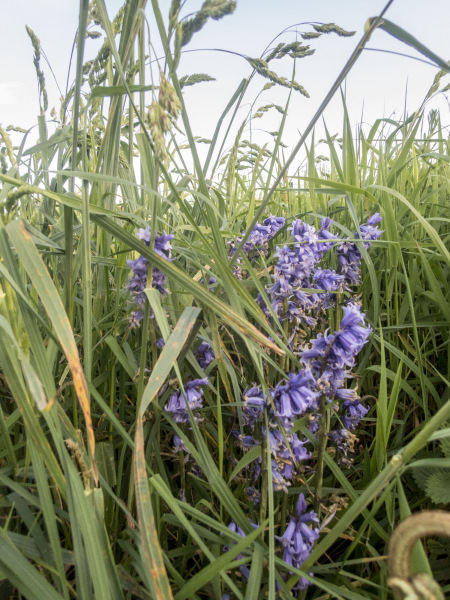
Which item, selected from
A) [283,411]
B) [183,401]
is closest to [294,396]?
[283,411]

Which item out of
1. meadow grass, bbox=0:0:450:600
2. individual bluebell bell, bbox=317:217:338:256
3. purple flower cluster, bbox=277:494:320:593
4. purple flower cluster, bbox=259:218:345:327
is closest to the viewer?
meadow grass, bbox=0:0:450:600

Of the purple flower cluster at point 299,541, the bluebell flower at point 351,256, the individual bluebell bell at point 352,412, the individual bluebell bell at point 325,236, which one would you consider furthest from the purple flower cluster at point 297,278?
the purple flower cluster at point 299,541

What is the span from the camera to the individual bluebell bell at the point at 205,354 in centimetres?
146

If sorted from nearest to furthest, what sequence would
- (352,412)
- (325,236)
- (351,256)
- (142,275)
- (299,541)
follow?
(299,541), (142,275), (352,412), (325,236), (351,256)

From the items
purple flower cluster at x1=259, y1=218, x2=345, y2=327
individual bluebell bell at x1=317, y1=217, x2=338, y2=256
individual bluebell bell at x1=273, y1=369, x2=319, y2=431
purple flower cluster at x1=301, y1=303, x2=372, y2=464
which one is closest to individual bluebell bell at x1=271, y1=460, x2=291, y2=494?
individual bluebell bell at x1=273, y1=369, x2=319, y2=431

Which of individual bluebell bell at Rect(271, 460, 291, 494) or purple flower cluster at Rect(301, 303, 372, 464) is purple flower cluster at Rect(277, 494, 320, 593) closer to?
individual bluebell bell at Rect(271, 460, 291, 494)

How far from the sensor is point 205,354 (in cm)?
147

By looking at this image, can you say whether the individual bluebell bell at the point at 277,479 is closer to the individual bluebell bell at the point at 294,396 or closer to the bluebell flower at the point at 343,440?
the individual bluebell bell at the point at 294,396

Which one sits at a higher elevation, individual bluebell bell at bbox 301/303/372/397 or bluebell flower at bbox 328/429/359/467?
individual bluebell bell at bbox 301/303/372/397

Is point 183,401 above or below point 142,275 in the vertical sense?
below

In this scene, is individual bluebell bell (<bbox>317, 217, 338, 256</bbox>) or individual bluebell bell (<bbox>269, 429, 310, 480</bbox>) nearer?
individual bluebell bell (<bbox>269, 429, 310, 480</bbox>)

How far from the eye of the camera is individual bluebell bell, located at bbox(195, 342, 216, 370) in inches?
57.5

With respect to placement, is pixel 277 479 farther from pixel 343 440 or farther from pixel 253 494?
pixel 343 440

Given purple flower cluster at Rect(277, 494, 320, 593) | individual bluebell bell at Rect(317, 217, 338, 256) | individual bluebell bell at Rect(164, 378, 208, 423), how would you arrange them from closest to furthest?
purple flower cluster at Rect(277, 494, 320, 593) < individual bluebell bell at Rect(164, 378, 208, 423) < individual bluebell bell at Rect(317, 217, 338, 256)
